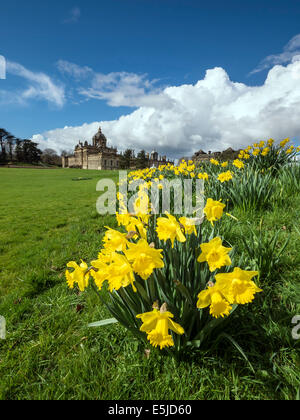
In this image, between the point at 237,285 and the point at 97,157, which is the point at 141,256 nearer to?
the point at 237,285

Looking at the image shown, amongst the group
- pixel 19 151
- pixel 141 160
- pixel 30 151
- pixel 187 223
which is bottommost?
pixel 187 223

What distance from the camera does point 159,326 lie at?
815 mm

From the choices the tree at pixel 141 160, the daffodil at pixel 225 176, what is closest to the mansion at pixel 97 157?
the tree at pixel 141 160

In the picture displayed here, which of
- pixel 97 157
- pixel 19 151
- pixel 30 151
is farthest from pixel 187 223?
pixel 30 151

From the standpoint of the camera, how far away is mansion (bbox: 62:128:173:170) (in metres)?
70.7

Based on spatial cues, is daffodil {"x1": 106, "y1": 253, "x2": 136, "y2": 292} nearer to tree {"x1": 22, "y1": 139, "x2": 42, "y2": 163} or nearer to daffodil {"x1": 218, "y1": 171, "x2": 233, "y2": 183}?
daffodil {"x1": 218, "y1": 171, "x2": 233, "y2": 183}

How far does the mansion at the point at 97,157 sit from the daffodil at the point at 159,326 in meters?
67.6

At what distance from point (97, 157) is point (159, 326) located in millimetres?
76257

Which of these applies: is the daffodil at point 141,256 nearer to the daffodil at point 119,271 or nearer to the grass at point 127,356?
the daffodil at point 119,271

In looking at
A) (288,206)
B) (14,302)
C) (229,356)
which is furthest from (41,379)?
(288,206)

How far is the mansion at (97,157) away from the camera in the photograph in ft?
232
